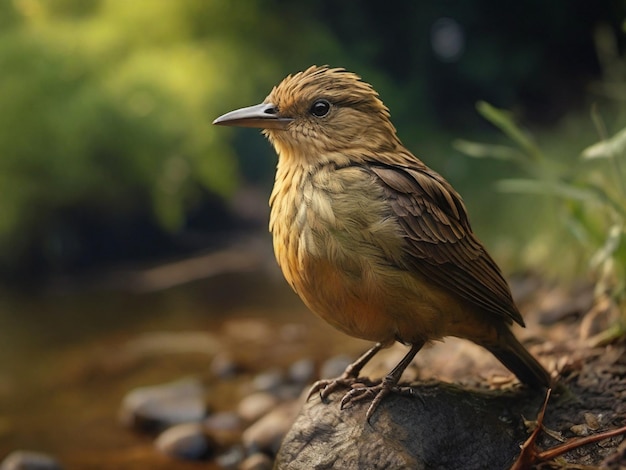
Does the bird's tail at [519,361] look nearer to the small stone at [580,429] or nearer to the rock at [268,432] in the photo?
the small stone at [580,429]

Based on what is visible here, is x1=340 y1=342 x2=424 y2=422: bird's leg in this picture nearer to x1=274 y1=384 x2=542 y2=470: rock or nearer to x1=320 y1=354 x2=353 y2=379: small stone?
x1=274 y1=384 x2=542 y2=470: rock

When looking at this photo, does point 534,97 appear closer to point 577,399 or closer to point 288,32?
point 288,32

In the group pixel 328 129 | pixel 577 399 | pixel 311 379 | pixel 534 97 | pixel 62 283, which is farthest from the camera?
pixel 534 97

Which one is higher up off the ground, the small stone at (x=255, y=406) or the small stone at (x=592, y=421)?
the small stone at (x=592, y=421)

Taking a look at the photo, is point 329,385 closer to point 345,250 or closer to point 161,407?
point 345,250

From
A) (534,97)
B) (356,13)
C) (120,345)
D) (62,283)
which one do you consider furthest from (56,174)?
(534,97)

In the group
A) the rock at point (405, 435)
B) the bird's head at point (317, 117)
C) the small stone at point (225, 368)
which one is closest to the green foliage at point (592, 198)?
the bird's head at point (317, 117)

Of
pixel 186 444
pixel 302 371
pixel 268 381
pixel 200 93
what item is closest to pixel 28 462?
pixel 186 444
